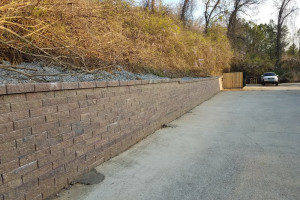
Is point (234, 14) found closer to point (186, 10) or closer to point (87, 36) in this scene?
point (186, 10)

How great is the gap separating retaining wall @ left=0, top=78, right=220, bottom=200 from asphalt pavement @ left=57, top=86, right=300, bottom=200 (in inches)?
9.2

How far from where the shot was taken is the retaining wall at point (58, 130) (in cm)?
195

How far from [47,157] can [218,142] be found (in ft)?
10.7

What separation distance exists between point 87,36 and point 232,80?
57.9 feet

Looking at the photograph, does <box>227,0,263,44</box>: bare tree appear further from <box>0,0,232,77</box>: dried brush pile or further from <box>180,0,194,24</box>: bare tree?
<box>0,0,232,77</box>: dried brush pile

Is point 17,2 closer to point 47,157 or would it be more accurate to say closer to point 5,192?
point 47,157

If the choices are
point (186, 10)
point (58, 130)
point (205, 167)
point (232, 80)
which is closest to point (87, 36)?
point (58, 130)

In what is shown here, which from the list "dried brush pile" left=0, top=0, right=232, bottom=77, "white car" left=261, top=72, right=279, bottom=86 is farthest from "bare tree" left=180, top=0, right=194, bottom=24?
"white car" left=261, top=72, right=279, bottom=86

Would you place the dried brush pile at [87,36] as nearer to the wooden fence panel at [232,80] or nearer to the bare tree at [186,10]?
the bare tree at [186,10]

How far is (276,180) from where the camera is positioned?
2801 millimetres

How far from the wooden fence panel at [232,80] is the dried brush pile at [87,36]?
1178cm

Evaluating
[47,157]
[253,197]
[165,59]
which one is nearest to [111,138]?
[47,157]

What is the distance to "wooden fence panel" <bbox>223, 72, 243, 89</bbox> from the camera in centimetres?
1970

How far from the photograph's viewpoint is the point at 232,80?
65.4 feet
